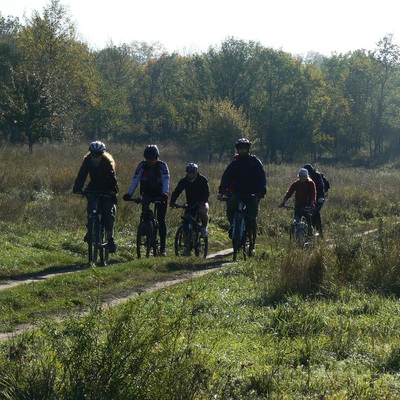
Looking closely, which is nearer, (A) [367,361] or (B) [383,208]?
(A) [367,361]

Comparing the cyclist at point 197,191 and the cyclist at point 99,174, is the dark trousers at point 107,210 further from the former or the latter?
the cyclist at point 197,191

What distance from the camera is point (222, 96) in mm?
81500

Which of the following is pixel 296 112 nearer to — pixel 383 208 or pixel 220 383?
pixel 383 208

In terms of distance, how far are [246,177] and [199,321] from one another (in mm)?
6823

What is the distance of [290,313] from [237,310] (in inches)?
31.8

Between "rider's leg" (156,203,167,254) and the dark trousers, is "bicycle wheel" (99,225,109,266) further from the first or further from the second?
"rider's leg" (156,203,167,254)

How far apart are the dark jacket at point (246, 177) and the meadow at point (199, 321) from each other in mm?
1533

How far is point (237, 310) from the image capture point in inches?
307

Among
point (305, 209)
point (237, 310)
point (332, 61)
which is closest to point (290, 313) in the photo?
point (237, 310)

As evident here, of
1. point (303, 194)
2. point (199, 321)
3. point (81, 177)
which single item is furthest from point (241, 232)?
point (199, 321)

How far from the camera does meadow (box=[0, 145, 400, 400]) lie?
432cm

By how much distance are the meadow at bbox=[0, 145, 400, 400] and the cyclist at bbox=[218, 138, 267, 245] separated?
127 cm

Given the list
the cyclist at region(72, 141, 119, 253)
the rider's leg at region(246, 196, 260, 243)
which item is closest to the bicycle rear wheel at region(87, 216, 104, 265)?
the cyclist at region(72, 141, 119, 253)

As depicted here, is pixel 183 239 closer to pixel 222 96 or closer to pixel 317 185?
pixel 317 185
